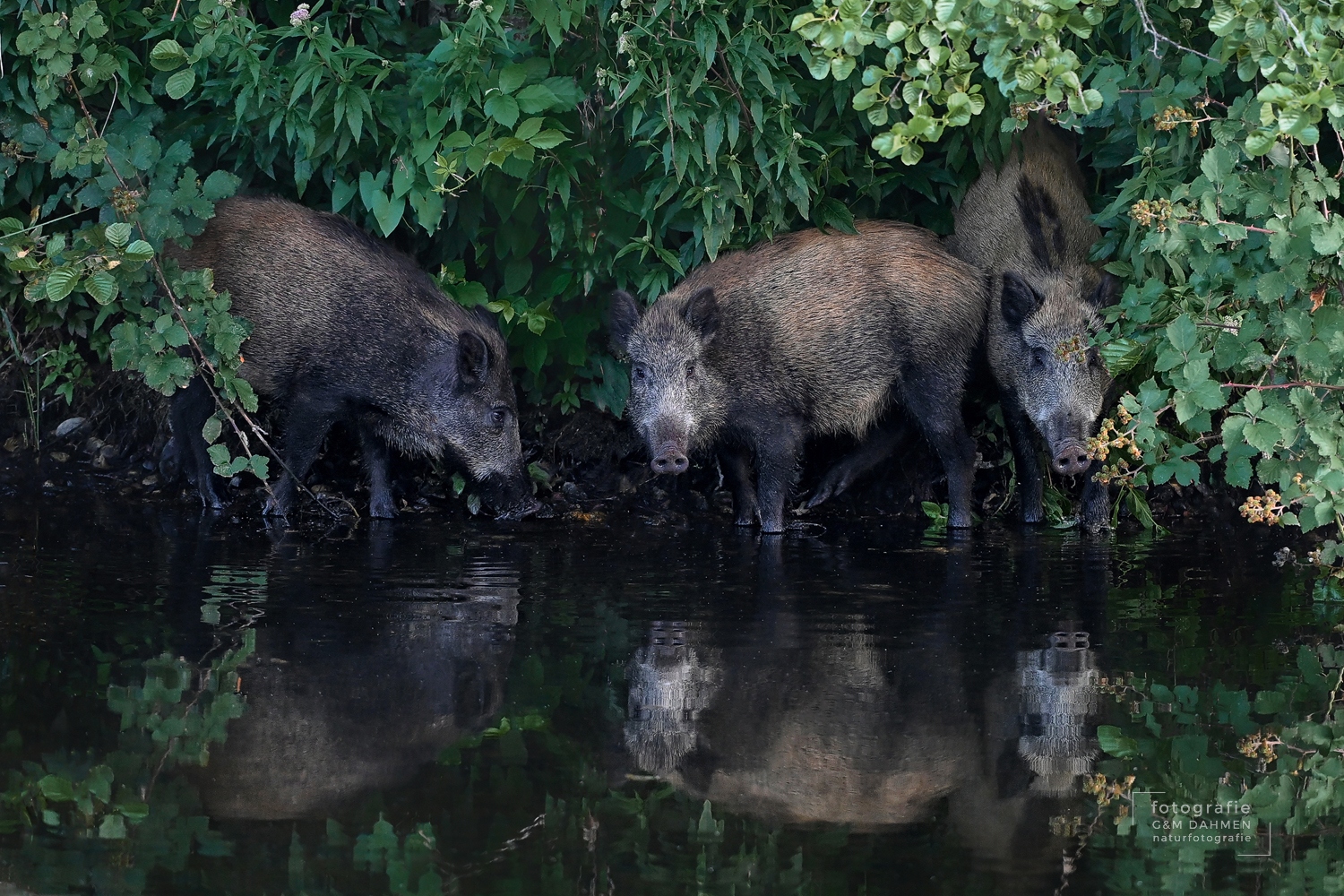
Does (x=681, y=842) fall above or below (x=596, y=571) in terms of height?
below

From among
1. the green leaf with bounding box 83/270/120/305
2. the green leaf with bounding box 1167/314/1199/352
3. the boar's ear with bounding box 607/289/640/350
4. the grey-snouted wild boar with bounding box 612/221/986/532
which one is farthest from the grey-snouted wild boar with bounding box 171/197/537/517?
the green leaf with bounding box 1167/314/1199/352

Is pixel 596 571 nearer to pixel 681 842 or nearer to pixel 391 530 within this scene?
pixel 391 530

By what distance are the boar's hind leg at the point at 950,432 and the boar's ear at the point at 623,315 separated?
55.9 inches

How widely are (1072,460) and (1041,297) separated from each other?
33.0 inches

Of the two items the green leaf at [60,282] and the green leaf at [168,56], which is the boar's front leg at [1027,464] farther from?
the green leaf at [60,282]

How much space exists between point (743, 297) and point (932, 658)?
119 inches

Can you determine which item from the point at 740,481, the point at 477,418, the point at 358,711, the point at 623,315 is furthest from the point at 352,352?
the point at 358,711

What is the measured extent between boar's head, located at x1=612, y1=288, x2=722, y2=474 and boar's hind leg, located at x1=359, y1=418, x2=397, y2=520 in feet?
4.28

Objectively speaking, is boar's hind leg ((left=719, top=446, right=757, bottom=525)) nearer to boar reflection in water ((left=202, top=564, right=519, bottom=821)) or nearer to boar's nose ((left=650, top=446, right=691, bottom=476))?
boar's nose ((left=650, top=446, right=691, bottom=476))

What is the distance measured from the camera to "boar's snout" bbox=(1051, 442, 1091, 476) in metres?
7.11

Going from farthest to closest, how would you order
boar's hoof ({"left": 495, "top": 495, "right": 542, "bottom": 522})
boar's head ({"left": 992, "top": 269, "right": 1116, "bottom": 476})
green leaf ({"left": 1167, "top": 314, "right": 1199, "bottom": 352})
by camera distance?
boar's hoof ({"left": 495, "top": 495, "right": 542, "bottom": 522}), boar's head ({"left": 992, "top": 269, "right": 1116, "bottom": 476}), green leaf ({"left": 1167, "top": 314, "right": 1199, "bottom": 352})

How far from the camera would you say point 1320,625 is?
521 cm

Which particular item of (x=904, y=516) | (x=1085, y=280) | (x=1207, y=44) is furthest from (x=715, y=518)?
(x=1207, y=44)

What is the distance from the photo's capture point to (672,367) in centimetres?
732
